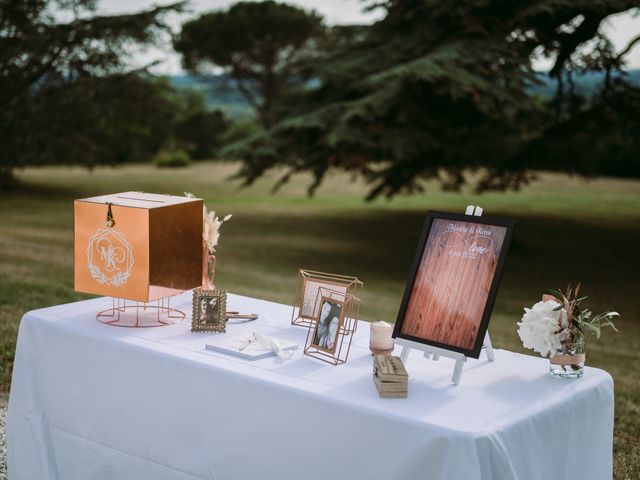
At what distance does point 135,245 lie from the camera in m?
3.11

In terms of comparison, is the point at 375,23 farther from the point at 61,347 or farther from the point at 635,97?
the point at 61,347

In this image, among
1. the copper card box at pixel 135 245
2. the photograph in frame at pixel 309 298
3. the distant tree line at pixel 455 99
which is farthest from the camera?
the distant tree line at pixel 455 99

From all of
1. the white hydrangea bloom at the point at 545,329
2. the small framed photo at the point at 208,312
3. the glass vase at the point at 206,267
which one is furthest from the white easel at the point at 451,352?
the glass vase at the point at 206,267

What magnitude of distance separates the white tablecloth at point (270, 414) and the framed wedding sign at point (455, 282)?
0.14 meters

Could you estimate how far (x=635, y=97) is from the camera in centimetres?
1320

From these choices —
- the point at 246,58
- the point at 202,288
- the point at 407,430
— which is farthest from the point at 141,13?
the point at 407,430

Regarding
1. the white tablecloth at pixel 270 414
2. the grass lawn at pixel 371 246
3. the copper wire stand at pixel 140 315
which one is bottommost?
the grass lawn at pixel 371 246

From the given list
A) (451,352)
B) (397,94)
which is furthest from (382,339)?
(397,94)

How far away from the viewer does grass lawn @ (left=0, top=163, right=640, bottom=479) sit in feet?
25.2

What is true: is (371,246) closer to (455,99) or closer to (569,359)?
(455,99)

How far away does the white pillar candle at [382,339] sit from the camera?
2.80 metres

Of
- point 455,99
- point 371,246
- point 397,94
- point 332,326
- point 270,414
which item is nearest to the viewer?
point 270,414

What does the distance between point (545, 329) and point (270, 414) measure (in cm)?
90

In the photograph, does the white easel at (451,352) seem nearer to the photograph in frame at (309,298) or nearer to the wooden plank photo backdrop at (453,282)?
the wooden plank photo backdrop at (453,282)
